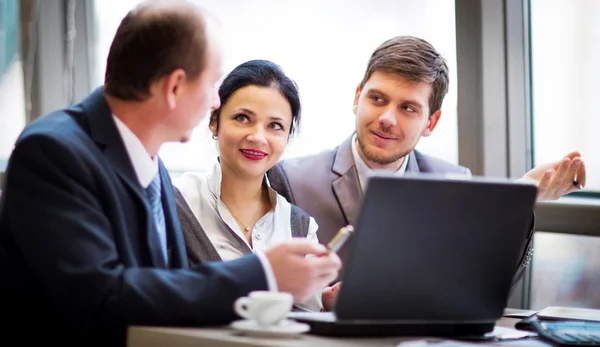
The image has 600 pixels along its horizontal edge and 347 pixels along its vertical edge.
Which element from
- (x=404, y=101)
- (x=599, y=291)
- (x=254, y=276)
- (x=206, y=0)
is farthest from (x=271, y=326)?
(x=206, y=0)

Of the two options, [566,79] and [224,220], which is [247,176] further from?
[566,79]

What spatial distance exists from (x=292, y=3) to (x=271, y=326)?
8.01 ft

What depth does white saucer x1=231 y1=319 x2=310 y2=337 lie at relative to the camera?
1.58 meters

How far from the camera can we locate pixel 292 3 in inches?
151

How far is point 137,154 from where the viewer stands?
1.83 m

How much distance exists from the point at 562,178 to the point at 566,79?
0.81 metres

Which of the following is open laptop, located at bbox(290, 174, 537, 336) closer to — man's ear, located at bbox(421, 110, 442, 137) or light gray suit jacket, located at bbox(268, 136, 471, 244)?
light gray suit jacket, located at bbox(268, 136, 471, 244)

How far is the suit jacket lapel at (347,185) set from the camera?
2.75 meters

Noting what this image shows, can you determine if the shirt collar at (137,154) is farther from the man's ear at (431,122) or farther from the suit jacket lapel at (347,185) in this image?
the man's ear at (431,122)

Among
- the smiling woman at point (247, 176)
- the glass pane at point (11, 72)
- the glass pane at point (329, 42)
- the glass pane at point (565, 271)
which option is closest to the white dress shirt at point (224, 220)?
the smiling woman at point (247, 176)

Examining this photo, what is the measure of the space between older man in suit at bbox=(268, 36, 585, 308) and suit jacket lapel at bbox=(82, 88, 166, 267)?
98 centimetres

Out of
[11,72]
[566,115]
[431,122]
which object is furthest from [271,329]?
[11,72]

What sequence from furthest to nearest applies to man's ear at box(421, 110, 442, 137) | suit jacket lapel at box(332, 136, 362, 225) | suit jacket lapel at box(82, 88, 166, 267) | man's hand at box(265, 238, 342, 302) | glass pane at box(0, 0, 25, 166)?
1. glass pane at box(0, 0, 25, 166)
2. man's ear at box(421, 110, 442, 137)
3. suit jacket lapel at box(332, 136, 362, 225)
4. suit jacket lapel at box(82, 88, 166, 267)
5. man's hand at box(265, 238, 342, 302)

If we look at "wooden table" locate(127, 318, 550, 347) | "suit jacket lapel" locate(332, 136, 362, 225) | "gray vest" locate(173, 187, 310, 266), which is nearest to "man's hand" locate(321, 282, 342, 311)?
"gray vest" locate(173, 187, 310, 266)
